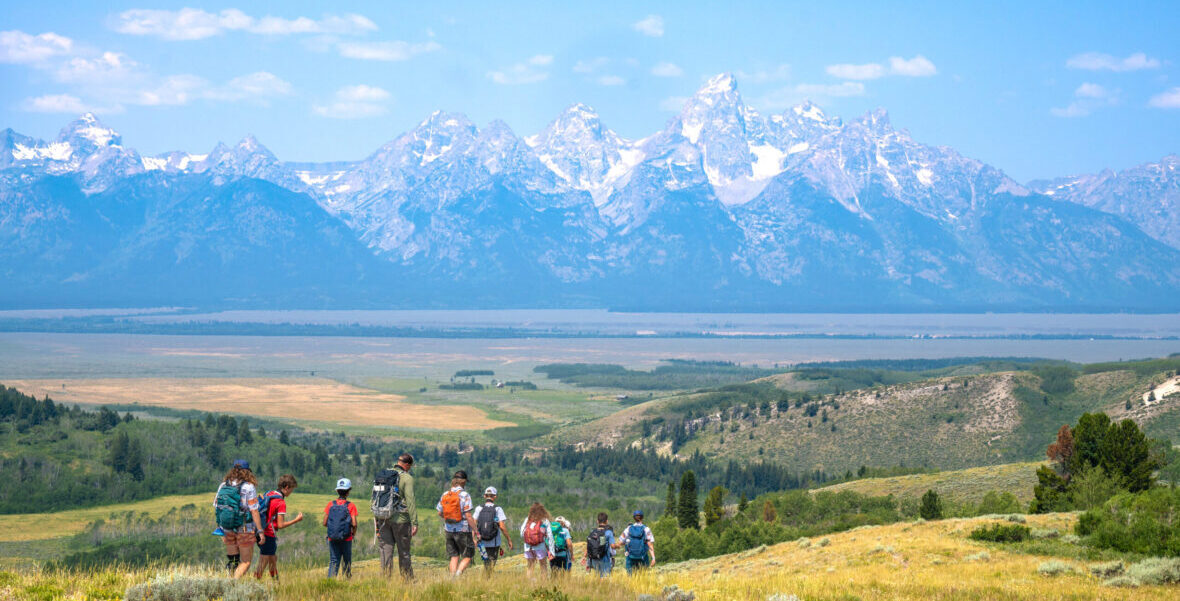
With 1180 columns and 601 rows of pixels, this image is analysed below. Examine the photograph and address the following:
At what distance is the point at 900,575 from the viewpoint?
27266 millimetres

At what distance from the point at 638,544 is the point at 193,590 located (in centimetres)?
1134

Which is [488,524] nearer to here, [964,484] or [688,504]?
[688,504]

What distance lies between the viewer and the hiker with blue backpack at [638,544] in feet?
86.4

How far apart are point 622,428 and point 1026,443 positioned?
69017mm

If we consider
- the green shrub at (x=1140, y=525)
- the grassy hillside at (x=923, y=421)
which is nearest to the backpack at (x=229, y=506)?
the green shrub at (x=1140, y=525)

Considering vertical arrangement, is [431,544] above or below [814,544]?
below

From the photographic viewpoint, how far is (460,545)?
24.0 meters

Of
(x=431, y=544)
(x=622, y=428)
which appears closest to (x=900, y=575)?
(x=431, y=544)

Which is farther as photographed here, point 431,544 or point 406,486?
point 431,544

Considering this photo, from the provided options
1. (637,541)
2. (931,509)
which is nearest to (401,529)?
(637,541)

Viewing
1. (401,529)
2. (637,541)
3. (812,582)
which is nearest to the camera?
(401,529)

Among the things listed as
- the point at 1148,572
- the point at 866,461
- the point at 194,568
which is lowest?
the point at 866,461

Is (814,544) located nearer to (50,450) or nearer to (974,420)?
(974,420)

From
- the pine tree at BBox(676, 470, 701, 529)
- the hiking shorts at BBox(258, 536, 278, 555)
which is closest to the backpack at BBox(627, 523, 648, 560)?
the hiking shorts at BBox(258, 536, 278, 555)
